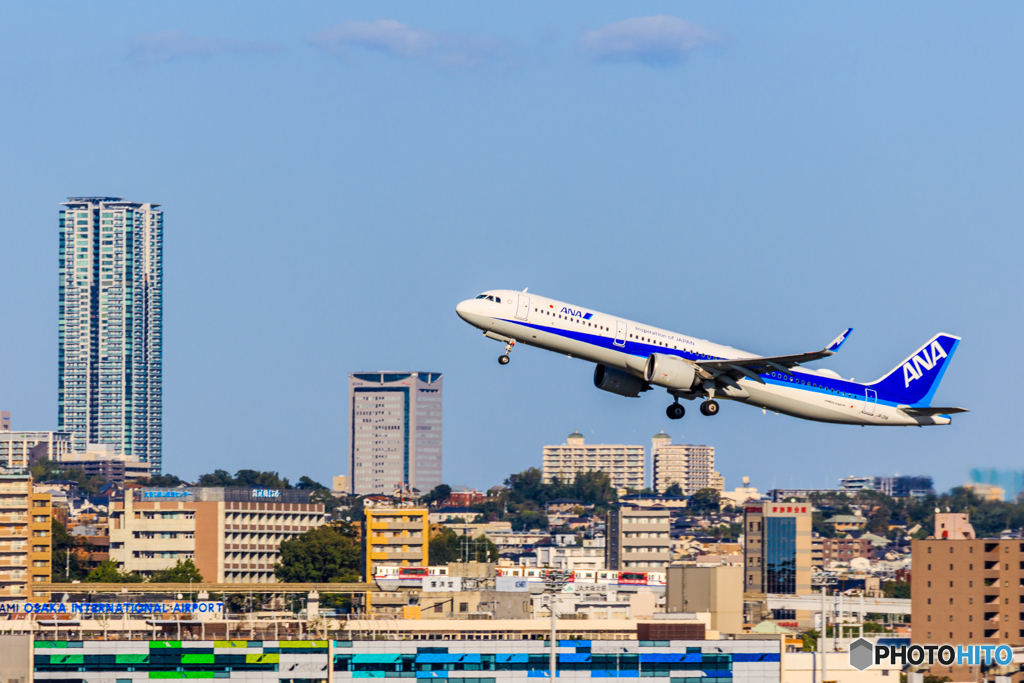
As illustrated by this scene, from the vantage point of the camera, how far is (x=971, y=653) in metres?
122

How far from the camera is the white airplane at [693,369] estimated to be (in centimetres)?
8375

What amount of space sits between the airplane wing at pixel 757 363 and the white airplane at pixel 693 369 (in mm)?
49

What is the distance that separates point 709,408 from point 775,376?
423cm

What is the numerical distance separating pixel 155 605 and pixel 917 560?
2768 inches

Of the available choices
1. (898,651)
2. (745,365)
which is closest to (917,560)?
(898,651)

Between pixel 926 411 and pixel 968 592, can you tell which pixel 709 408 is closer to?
pixel 926 411

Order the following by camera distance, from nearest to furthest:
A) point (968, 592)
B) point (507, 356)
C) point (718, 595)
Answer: point (507, 356) < point (718, 595) < point (968, 592)

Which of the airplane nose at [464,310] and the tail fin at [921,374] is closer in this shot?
the airplane nose at [464,310]

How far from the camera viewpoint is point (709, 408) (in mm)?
88625

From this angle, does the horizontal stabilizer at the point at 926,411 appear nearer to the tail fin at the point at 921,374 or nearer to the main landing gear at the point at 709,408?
the tail fin at the point at 921,374

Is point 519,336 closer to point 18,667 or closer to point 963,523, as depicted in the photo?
point 18,667
